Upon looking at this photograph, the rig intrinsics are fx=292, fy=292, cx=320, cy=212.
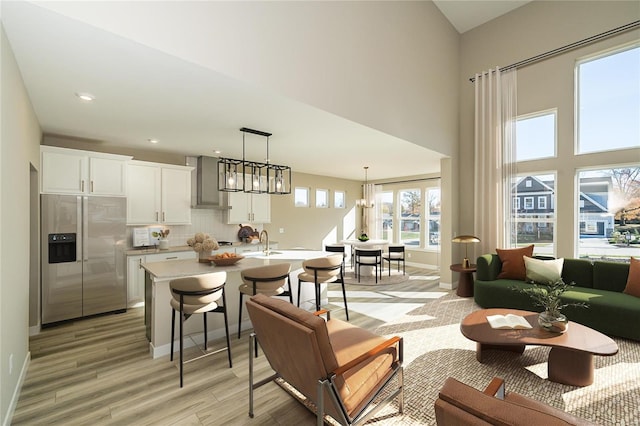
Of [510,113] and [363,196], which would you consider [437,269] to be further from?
[510,113]

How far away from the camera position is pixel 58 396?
94.7 inches

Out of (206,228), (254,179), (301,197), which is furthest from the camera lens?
(301,197)

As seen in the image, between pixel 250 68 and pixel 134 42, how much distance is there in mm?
887

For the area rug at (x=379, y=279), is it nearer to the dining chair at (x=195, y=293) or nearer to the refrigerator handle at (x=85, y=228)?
the dining chair at (x=195, y=293)

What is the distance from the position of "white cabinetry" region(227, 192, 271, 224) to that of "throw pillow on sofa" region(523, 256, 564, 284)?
16.4ft

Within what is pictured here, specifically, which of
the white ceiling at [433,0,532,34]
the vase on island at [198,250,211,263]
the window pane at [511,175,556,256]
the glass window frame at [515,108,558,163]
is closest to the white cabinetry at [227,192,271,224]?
the vase on island at [198,250,211,263]

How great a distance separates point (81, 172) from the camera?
4176 mm

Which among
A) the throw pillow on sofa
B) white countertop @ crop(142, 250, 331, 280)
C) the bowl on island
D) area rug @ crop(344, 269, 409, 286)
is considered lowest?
area rug @ crop(344, 269, 409, 286)

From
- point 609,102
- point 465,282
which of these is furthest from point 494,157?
point 465,282

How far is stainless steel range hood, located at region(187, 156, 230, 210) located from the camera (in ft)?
18.7

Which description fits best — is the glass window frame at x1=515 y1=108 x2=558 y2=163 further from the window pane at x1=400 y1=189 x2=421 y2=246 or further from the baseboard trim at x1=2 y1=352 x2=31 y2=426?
the baseboard trim at x1=2 y1=352 x2=31 y2=426

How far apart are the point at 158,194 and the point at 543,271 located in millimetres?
6361

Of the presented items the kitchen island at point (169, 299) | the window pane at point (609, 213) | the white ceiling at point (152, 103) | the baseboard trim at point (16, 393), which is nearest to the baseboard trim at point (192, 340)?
the kitchen island at point (169, 299)

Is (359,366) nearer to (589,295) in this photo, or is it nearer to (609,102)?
(589,295)
